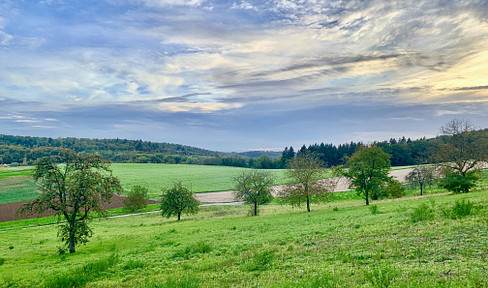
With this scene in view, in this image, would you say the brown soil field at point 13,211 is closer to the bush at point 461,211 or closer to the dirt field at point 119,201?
the dirt field at point 119,201

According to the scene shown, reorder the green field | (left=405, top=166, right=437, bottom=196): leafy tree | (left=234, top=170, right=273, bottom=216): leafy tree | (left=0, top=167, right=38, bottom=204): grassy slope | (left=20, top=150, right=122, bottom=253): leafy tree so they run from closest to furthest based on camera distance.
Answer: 1. (left=20, top=150, right=122, bottom=253): leafy tree
2. (left=234, top=170, right=273, bottom=216): leafy tree
3. (left=405, top=166, right=437, bottom=196): leafy tree
4. (left=0, top=167, right=38, bottom=204): grassy slope
5. the green field

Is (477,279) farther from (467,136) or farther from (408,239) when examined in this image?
(467,136)

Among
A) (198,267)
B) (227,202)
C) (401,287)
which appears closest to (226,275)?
(198,267)

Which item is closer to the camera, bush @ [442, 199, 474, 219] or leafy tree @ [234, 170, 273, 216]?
bush @ [442, 199, 474, 219]

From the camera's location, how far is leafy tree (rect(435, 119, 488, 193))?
40344mm

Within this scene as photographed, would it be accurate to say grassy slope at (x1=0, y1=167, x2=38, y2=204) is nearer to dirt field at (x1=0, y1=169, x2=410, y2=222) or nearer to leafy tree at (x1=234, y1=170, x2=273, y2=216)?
dirt field at (x1=0, y1=169, x2=410, y2=222)

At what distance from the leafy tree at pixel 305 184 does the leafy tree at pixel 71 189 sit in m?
30.8

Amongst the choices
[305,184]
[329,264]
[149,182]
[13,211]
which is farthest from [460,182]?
[149,182]

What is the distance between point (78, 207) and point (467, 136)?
56054mm

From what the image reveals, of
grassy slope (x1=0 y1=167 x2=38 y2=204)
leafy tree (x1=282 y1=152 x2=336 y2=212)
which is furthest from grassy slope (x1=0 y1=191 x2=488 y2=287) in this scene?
grassy slope (x1=0 y1=167 x2=38 y2=204)

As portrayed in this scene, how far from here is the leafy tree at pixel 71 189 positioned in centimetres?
2317

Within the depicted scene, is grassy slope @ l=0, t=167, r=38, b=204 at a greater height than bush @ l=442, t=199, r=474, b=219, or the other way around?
bush @ l=442, t=199, r=474, b=219

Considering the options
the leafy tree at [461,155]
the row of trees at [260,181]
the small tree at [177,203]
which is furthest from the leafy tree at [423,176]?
the small tree at [177,203]

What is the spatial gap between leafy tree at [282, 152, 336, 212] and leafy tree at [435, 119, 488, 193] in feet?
58.0
